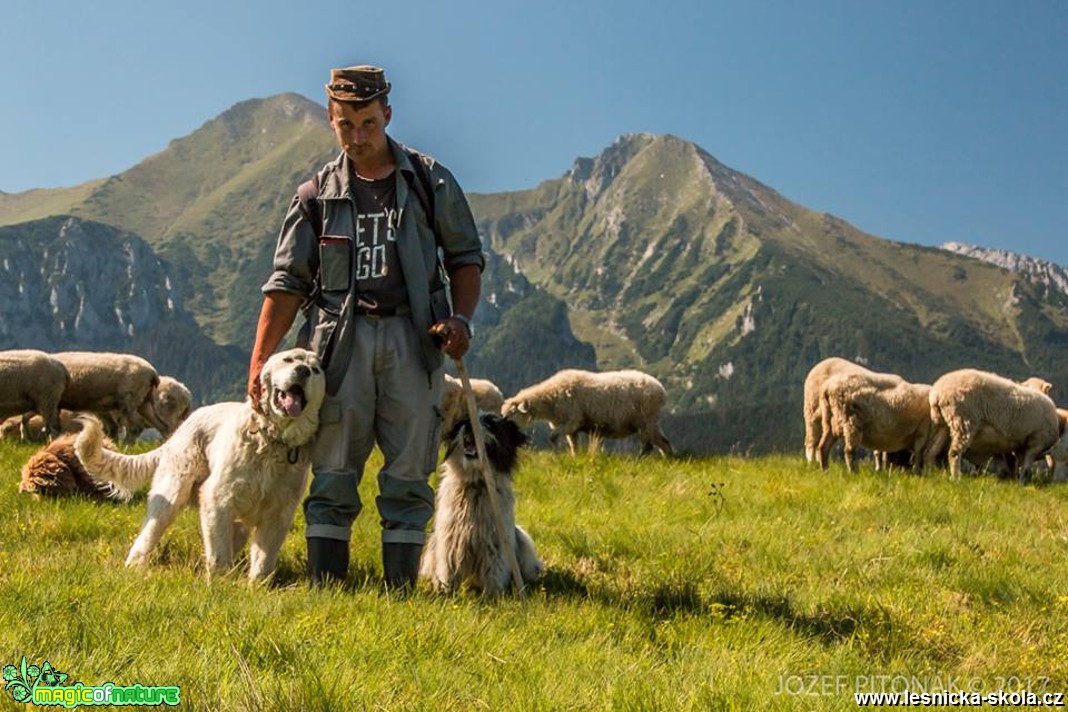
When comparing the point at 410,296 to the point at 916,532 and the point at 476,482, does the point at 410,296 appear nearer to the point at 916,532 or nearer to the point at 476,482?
the point at 476,482

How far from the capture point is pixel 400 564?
19.6ft

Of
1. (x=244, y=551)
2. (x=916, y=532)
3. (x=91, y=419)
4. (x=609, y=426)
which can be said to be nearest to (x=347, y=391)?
(x=244, y=551)

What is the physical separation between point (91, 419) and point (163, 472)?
0.93 meters

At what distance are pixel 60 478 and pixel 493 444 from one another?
498 cm

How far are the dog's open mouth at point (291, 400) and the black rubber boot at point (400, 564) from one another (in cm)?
113

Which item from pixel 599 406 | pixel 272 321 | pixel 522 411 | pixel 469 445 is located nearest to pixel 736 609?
pixel 469 445

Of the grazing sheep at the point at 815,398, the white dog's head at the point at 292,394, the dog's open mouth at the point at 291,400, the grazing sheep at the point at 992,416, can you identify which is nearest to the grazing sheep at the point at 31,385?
the white dog's head at the point at 292,394

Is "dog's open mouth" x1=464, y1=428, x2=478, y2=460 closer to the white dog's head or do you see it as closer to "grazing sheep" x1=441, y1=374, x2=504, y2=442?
the white dog's head

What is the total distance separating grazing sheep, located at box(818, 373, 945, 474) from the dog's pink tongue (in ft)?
42.4

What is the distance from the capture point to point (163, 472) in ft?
22.0

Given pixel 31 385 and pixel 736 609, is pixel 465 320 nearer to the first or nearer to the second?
pixel 736 609

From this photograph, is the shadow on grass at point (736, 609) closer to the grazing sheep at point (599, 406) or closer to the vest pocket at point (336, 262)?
the vest pocket at point (336, 262)

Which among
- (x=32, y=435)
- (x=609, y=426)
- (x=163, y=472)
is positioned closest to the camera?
(x=163, y=472)

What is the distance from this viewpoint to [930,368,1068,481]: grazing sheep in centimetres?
1622
